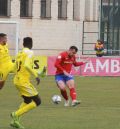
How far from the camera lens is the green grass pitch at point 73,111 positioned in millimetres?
16016

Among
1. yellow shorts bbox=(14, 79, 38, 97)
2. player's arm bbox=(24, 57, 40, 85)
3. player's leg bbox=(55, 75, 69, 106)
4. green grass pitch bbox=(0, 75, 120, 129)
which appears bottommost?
green grass pitch bbox=(0, 75, 120, 129)

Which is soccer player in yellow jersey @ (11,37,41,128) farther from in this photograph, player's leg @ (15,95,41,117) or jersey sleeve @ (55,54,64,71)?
jersey sleeve @ (55,54,64,71)

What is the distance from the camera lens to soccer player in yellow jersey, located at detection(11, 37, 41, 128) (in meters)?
15.3

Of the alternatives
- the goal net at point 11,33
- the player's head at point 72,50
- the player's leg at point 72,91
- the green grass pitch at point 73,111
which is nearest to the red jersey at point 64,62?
the player's head at point 72,50

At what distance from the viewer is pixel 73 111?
63.7 ft

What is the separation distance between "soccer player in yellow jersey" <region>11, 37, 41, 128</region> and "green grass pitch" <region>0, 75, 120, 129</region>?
1.30 feet

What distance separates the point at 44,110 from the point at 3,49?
3266 millimetres

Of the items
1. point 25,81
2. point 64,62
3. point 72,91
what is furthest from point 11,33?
point 25,81

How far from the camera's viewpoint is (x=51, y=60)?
39.2 m

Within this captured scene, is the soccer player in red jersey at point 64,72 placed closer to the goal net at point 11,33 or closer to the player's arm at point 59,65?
the player's arm at point 59,65

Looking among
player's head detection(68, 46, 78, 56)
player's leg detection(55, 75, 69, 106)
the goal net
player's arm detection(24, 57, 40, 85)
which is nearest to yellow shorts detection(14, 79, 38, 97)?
player's arm detection(24, 57, 40, 85)

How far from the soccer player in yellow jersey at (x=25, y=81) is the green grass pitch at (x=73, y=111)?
15.6 inches

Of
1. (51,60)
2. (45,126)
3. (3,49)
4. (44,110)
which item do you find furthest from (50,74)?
(45,126)

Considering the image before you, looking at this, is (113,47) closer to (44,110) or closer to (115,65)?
(115,65)
